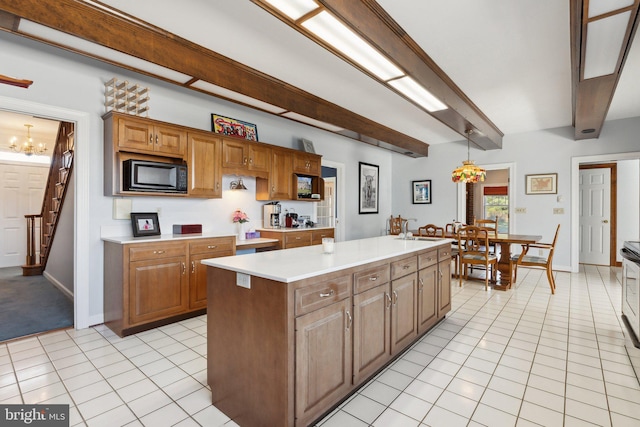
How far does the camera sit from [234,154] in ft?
13.5

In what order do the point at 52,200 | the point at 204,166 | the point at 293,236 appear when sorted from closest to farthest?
the point at 204,166
the point at 293,236
the point at 52,200

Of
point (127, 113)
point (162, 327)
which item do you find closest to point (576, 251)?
point (162, 327)

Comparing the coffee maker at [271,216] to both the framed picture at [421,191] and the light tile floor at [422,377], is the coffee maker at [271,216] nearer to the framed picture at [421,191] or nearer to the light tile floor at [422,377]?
the light tile floor at [422,377]

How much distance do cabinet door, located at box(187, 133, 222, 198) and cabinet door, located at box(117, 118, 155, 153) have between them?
442mm

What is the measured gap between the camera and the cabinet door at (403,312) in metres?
2.40

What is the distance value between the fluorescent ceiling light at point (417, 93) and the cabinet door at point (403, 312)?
1.95 metres

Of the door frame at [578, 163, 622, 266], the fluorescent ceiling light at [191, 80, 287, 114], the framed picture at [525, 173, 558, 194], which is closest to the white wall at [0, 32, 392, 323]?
the fluorescent ceiling light at [191, 80, 287, 114]

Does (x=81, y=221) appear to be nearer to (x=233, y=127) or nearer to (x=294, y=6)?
(x=233, y=127)

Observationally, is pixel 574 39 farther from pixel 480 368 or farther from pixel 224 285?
pixel 224 285

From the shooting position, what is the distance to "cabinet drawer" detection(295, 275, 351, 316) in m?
1.62

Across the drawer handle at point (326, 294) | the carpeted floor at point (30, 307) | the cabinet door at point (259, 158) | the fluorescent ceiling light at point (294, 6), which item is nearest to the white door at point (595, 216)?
the cabinet door at point (259, 158)

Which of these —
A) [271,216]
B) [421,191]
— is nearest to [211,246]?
[271,216]

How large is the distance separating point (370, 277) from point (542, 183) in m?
5.76

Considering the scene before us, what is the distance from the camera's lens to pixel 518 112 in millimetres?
4988
